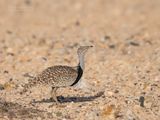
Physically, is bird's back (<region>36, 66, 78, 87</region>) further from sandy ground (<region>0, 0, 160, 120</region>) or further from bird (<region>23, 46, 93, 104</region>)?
sandy ground (<region>0, 0, 160, 120</region>)

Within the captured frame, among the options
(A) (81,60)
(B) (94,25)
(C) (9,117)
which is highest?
(B) (94,25)

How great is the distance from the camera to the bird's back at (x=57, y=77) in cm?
1127

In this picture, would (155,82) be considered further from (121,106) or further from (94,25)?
(94,25)

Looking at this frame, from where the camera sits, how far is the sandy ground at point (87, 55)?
443 inches

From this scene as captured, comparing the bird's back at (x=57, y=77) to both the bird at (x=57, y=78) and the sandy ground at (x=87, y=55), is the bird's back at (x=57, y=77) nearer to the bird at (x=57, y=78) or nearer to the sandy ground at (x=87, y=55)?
the bird at (x=57, y=78)

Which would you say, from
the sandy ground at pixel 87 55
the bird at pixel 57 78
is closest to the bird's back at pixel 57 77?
the bird at pixel 57 78

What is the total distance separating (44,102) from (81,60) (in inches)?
32.0

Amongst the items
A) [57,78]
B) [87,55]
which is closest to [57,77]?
[57,78]

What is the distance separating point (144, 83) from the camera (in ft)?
42.1

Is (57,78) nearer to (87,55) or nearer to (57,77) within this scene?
(57,77)

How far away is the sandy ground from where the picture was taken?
36.9ft

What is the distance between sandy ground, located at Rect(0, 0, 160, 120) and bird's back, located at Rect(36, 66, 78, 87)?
0.35 m

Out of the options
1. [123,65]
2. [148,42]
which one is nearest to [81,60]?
[123,65]

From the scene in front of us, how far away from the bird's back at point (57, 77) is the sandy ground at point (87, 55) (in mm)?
348
